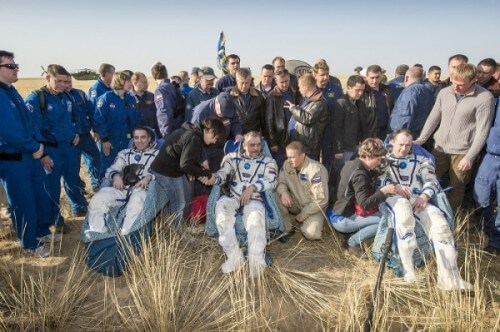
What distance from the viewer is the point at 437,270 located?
3.74 meters

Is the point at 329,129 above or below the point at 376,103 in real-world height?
below

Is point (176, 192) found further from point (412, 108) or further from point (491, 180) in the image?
point (491, 180)

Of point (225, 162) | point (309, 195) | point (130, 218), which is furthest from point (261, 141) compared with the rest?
point (130, 218)

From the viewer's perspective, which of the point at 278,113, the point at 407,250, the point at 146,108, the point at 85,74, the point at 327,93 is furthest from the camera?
the point at 85,74

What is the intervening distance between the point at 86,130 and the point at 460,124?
5671 mm

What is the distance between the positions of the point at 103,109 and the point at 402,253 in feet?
16.3

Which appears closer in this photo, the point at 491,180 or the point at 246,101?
the point at 491,180

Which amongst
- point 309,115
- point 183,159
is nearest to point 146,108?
point 183,159

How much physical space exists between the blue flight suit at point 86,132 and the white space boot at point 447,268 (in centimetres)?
525

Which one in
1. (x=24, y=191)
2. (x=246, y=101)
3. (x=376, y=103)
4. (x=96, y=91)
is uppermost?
(x=96, y=91)

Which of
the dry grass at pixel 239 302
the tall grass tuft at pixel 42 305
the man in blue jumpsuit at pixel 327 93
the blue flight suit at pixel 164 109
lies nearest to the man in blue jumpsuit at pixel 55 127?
the dry grass at pixel 239 302

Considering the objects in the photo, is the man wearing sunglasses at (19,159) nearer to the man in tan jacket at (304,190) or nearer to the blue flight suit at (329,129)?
the man in tan jacket at (304,190)

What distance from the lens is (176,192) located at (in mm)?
4793

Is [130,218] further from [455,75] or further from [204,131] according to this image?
[455,75]
